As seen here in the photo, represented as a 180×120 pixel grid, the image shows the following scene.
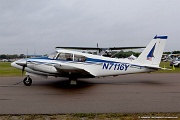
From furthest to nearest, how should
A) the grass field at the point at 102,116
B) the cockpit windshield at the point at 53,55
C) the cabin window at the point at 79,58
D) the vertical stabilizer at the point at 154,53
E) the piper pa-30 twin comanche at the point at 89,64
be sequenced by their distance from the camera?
the vertical stabilizer at the point at 154,53 < the cabin window at the point at 79,58 < the cockpit windshield at the point at 53,55 < the piper pa-30 twin comanche at the point at 89,64 < the grass field at the point at 102,116

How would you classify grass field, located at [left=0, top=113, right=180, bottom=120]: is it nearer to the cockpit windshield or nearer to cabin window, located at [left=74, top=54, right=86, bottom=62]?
the cockpit windshield

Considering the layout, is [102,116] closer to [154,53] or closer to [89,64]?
[89,64]

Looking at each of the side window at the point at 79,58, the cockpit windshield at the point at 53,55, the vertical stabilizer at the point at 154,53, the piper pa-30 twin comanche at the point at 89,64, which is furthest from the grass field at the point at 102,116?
the vertical stabilizer at the point at 154,53

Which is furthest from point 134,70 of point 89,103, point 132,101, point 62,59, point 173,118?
point 173,118

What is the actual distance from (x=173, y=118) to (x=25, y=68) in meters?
8.04

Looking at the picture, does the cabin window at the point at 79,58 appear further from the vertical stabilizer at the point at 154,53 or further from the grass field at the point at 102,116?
the grass field at the point at 102,116

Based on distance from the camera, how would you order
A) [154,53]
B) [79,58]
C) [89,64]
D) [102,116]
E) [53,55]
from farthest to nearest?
[154,53] < [89,64] < [79,58] < [53,55] < [102,116]

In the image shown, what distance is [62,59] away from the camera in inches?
429

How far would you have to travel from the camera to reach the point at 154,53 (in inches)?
461

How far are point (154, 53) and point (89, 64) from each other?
3.81 meters

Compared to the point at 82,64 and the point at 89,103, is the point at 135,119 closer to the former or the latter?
the point at 89,103

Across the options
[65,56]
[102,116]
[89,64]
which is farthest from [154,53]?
[102,116]

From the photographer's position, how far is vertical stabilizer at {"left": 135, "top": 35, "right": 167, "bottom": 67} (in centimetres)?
1161

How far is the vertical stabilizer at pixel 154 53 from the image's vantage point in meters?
11.6
